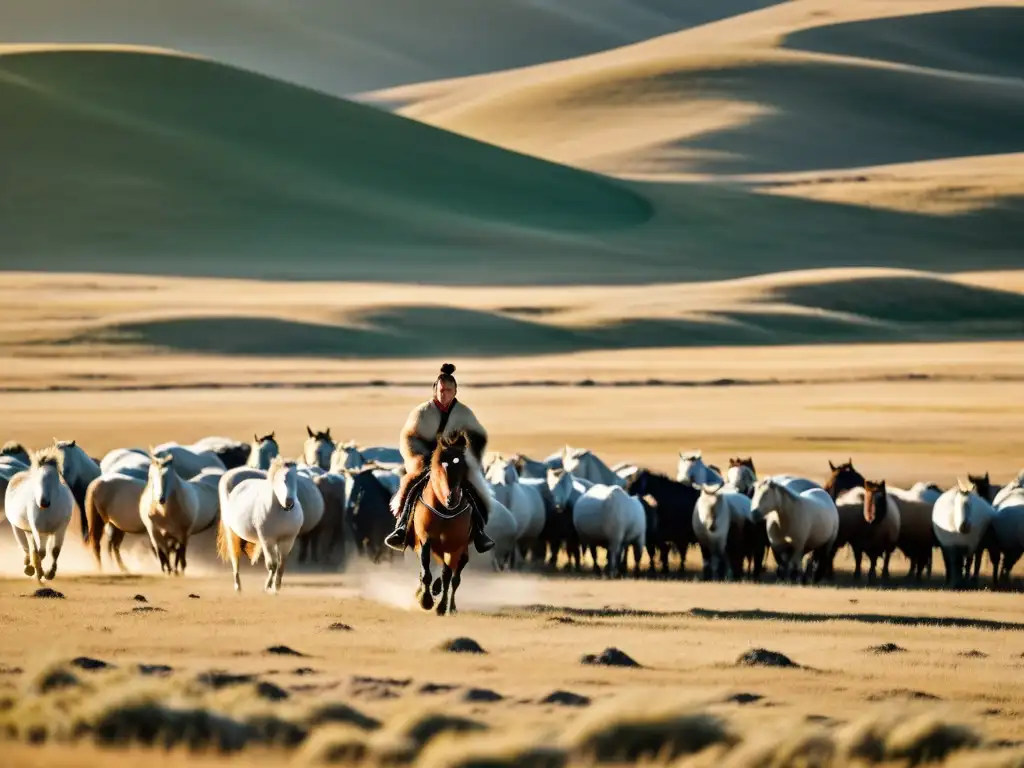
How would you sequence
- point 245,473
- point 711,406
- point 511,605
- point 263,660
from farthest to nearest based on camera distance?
point 711,406, point 245,473, point 511,605, point 263,660

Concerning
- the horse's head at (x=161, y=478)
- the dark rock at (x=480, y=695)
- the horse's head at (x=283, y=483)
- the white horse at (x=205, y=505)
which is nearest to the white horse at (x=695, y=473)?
the white horse at (x=205, y=505)

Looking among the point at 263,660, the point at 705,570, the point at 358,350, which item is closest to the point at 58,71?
the point at 358,350

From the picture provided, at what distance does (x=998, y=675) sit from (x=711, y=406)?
1411 inches

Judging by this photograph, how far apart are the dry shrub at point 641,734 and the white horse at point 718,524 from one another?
13.5 metres

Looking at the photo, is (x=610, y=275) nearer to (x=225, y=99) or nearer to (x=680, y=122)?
(x=225, y=99)

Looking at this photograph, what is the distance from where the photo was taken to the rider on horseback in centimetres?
1758

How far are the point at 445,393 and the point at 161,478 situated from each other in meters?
5.65

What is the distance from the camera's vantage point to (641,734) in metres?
10.9

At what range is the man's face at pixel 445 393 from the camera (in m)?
17.5

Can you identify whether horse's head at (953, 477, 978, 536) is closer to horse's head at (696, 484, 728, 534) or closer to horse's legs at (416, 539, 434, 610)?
horse's head at (696, 484, 728, 534)

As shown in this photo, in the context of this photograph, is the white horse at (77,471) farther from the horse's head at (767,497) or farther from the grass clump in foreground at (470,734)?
the grass clump in foreground at (470,734)

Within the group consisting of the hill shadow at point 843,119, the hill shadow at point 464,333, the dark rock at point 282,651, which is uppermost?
the hill shadow at point 843,119

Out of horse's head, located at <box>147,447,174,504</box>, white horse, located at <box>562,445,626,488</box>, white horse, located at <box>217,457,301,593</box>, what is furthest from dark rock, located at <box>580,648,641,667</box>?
white horse, located at <box>562,445,626,488</box>

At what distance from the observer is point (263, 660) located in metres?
14.1
